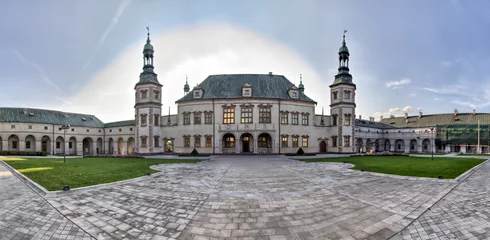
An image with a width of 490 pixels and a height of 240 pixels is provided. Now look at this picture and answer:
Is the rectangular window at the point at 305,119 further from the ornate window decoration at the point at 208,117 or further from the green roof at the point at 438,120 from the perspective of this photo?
the green roof at the point at 438,120

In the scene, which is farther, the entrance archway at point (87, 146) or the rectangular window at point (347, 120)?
the entrance archway at point (87, 146)

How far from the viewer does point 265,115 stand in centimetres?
4056

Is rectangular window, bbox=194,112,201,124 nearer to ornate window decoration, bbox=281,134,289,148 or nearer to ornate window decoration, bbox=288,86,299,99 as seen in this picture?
ornate window decoration, bbox=281,134,289,148

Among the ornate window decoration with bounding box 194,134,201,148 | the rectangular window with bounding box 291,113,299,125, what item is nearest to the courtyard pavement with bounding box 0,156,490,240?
the ornate window decoration with bounding box 194,134,201,148

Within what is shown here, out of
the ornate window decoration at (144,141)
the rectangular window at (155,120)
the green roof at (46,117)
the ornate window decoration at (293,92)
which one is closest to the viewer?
the ornate window decoration at (144,141)

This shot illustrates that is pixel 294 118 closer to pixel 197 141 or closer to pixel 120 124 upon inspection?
pixel 197 141

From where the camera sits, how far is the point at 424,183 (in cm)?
1179

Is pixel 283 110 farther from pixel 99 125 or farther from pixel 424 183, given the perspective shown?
pixel 99 125

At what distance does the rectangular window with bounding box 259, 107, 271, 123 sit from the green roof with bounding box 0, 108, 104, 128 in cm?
5059

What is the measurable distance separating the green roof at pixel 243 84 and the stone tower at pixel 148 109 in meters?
5.26

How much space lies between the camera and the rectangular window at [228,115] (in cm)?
4025

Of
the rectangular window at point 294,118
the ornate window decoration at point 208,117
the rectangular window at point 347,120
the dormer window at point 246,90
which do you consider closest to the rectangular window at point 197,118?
the ornate window decoration at point 208,117

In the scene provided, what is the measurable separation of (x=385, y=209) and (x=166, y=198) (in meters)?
8.33

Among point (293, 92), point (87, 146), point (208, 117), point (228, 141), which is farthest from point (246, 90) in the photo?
point (87, 146)
